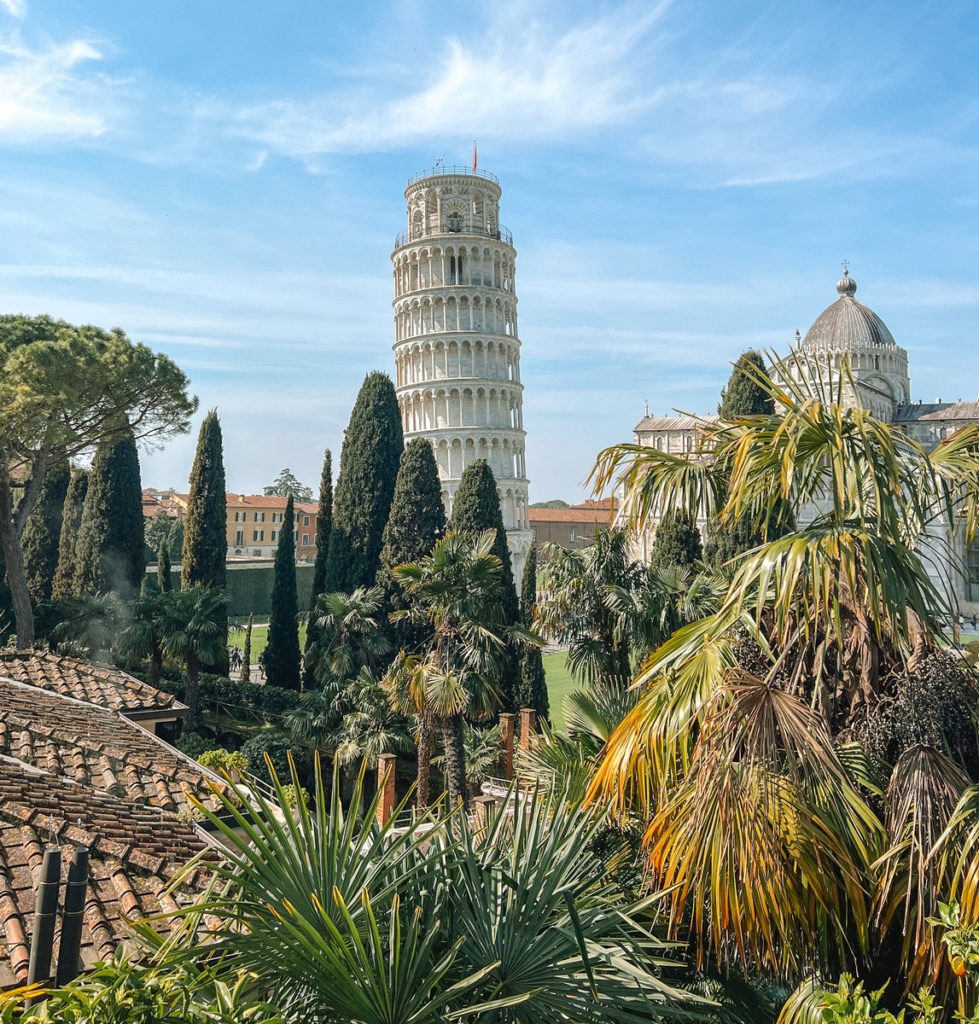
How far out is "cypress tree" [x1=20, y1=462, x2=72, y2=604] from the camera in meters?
30.7

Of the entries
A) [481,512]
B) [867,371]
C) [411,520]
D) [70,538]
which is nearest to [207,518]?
[70,538]

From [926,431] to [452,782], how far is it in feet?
197

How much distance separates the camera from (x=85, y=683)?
1262 centimetres

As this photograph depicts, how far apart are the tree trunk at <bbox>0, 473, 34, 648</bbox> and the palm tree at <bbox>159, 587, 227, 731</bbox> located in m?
3.71

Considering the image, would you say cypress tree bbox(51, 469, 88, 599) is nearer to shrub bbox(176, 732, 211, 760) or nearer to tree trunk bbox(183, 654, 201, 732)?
tree trunk bbox(183, 654, 201, 732)

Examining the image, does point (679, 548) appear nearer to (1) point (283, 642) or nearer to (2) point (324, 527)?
(1) point (283, 642)

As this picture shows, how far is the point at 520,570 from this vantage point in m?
50.6

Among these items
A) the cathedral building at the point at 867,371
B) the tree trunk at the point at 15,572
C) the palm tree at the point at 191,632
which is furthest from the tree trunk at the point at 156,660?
the cathedral building at the point at 867,371

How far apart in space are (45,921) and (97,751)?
5.60 meters

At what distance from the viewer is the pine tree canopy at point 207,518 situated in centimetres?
2906

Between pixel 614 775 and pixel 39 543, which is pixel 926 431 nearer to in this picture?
pixel 39 543

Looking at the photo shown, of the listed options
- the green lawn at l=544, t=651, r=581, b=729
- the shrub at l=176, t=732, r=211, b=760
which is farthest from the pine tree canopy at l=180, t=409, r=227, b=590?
the green lawn at l=544, t=651, r=581, b=729

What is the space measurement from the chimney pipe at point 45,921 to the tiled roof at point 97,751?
2873 mm

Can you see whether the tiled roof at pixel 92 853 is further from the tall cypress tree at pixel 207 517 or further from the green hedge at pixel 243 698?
the tall cypress tree at pixel 207 517
